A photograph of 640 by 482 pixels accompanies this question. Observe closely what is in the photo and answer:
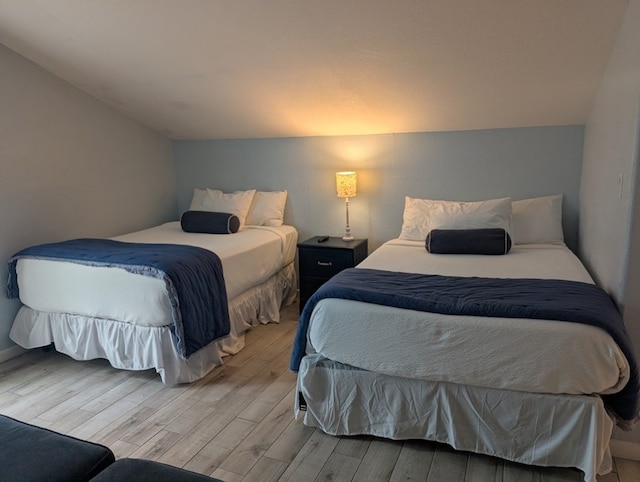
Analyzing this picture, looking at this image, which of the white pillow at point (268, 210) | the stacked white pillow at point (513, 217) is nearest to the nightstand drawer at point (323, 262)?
the white pillow at point (268, 210)

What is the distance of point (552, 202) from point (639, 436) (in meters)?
1.76

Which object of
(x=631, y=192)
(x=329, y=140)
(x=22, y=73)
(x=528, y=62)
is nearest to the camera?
(x=631, y=192)

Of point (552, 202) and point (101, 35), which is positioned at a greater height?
point (101, 35)

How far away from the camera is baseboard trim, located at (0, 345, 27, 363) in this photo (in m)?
3.14

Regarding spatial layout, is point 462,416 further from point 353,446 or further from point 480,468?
point 353,446

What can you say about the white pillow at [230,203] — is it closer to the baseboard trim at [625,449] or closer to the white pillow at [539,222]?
the white pillow at [539,222]

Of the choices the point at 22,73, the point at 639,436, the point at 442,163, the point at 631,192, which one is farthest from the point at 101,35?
the point at 639,436

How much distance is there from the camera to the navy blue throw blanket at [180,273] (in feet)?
8.66

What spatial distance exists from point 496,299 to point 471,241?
106cm

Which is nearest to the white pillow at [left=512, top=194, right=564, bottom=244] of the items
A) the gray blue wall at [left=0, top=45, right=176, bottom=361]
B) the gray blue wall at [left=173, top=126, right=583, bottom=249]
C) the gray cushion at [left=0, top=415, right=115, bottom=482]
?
the gray blue wall at [left=173, top=126, right=583, bottom=249]

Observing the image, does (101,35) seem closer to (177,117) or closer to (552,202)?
(177,117)

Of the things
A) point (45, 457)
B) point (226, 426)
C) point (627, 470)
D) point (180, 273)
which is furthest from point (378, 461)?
point (180, 273)

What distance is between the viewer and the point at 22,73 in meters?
3.22

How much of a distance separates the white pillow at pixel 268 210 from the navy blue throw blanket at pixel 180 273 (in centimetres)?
121
